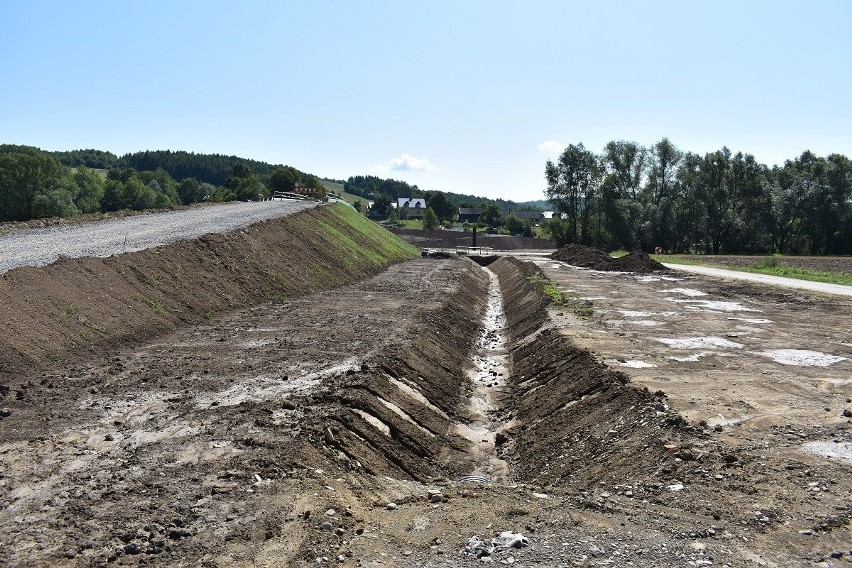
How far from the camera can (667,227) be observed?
7694 cm

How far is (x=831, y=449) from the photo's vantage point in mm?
9398

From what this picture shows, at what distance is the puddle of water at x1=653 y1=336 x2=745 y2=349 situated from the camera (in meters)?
17.5

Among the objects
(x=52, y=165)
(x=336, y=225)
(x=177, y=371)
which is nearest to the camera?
(x=177, y=371)

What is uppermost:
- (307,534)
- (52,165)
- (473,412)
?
(52,165)

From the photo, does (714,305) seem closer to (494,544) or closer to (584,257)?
(494,544)

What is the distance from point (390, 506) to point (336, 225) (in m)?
39.1

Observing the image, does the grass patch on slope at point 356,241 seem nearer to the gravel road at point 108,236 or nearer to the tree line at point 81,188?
the gravel road at point 108,236

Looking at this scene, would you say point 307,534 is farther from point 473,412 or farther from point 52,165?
point 52,165

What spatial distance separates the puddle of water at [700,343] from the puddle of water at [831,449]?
311 inches

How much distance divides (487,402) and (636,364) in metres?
3.68

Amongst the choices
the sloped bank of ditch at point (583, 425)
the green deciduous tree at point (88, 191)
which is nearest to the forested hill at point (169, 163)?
the green deciduous tree at point (88, 191)

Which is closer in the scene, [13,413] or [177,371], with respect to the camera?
[13,413]

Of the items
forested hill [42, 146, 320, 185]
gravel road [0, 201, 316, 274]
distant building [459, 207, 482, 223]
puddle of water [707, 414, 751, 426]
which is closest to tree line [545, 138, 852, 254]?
gravel road [0, 201, 316, 274]

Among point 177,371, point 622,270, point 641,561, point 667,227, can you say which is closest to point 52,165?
point 622,270
